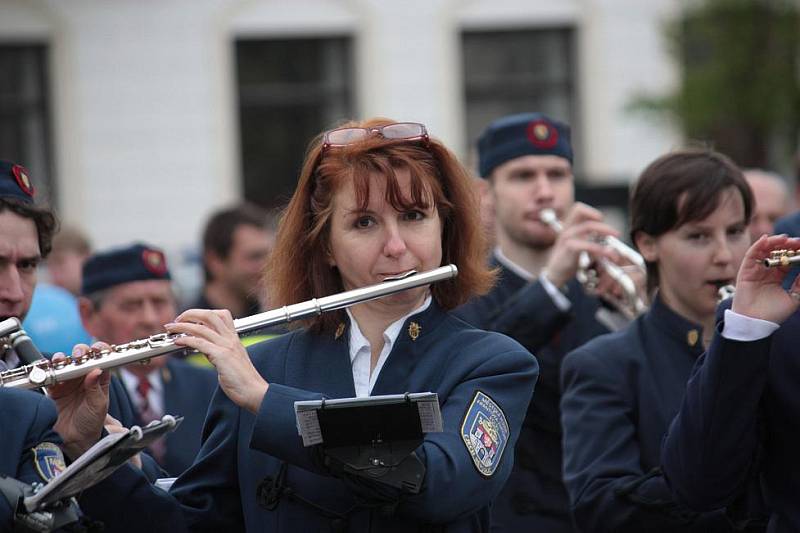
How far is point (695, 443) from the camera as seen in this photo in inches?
132

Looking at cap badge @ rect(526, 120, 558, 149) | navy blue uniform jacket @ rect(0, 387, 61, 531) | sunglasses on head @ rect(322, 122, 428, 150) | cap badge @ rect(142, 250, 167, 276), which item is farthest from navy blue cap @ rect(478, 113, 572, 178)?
navy blue uniform jacket @ rect(0, 387, 61, 531)

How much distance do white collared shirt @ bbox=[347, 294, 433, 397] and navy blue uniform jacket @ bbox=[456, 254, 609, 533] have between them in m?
1.43

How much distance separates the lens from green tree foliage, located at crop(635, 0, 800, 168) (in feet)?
44.2

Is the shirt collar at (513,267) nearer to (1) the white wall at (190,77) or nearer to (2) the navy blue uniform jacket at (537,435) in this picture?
(2) the navy blue uniform jacket at (537,435)

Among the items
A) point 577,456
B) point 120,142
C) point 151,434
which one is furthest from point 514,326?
point 120,142

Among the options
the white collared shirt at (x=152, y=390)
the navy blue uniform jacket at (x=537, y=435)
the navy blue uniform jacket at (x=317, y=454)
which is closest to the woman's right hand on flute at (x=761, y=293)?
the navy blue uniform jacket at (x=317, y=454)

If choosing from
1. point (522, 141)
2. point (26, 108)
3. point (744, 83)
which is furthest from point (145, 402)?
point (26, 108)

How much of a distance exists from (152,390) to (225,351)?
2.65 meters

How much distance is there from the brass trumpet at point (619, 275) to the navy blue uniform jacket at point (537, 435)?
202 millimetres

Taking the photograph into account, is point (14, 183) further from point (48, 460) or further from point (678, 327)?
point (678, 327)

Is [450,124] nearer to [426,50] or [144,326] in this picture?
[426,50]

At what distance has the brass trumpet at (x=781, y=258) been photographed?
3.21 m

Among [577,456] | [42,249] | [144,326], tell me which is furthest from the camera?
[144,326]

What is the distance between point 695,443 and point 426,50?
485 inches
